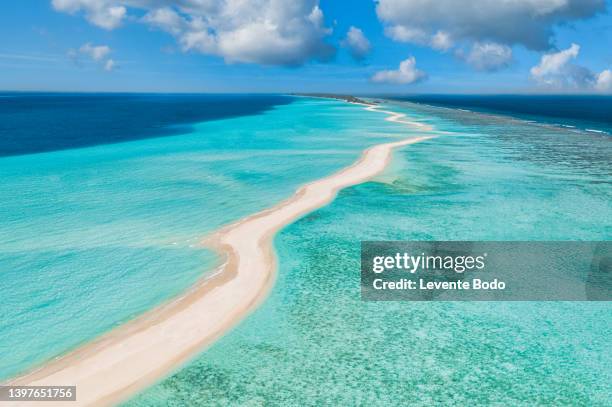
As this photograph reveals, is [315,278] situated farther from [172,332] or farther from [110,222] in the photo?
[110,222]

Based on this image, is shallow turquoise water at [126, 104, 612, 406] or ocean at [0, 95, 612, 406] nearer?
shallow turquoise water at [126, 104, 612, 406]

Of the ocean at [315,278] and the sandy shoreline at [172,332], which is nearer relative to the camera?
the ocean at [315,278]

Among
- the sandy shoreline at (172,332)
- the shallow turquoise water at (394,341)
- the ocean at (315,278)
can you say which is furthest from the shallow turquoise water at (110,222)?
the shallow turquoise water at (394,341)

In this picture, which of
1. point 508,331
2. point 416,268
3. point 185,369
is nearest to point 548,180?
point 416,268

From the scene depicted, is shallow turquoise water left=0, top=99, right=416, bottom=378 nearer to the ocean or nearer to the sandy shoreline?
the ocean

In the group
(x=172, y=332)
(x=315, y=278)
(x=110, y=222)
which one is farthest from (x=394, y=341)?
(x=110, y=222)

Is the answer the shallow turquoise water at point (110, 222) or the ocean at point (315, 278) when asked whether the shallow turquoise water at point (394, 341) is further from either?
the shallow turquoise water at point (110, 222)

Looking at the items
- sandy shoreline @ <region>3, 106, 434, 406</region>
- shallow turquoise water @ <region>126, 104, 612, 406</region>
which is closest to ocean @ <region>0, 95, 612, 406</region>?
shallow turquoise water @ <region>126, 104, 612, 406</region>
